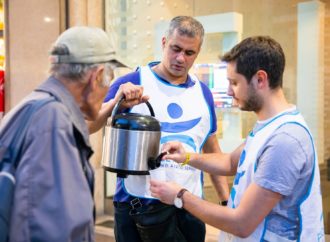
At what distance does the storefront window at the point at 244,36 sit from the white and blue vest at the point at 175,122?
198cm

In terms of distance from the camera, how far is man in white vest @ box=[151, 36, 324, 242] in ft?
4.99

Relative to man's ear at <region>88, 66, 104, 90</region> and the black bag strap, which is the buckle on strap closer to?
man's ear at <region>88, 66, 104, 90</region>

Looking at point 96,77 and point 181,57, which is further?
point 181,57

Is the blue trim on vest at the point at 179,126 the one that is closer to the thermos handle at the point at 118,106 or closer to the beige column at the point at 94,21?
the thermos handle at the point at 118,106

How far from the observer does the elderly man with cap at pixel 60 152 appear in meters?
1.23

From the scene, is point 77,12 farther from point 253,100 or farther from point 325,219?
point 253,100

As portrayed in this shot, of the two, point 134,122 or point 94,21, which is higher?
point 94,21

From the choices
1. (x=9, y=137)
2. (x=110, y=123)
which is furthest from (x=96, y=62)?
(x=110, y=123)

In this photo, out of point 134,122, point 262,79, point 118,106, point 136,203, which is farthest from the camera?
point 136,203

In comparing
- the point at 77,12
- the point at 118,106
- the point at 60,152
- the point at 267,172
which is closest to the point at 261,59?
the point at 267,172

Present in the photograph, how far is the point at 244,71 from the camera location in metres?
1.69

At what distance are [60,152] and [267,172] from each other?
0.69 meters

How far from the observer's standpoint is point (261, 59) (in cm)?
165

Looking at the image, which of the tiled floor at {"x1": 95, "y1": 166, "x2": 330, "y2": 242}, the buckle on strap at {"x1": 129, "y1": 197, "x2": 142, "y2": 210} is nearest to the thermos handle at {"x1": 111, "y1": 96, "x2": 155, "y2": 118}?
the buckle on strap at {"x1": 129, "y1": 197, "x2": 142, "y2": 210}
